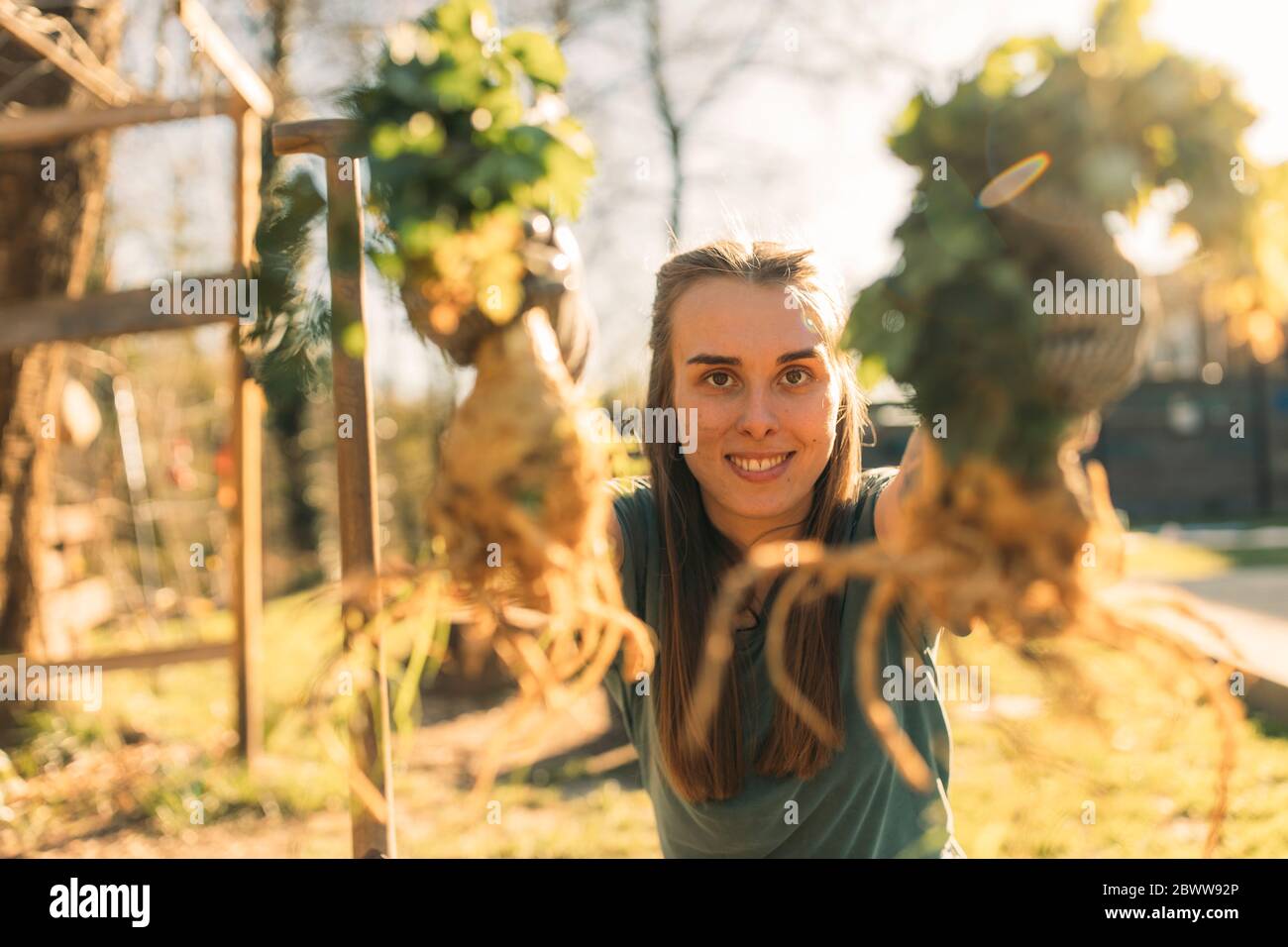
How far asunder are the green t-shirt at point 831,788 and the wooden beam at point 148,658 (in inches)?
107

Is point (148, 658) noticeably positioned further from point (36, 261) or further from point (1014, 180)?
point (1014, 180)

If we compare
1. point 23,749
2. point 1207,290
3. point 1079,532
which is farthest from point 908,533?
point 23,749

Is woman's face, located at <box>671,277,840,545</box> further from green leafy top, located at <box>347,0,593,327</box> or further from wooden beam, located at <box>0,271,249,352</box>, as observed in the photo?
wooden beam, located at <box>0,271,249,352</box>

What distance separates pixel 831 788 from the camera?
71.8 inches

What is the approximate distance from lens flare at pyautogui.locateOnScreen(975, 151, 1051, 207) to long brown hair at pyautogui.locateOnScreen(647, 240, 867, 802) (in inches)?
26.8

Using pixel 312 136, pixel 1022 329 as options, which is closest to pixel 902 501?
pixel 1022 329

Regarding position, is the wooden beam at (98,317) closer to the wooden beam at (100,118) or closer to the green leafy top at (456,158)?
the wooden beam at (100,118)

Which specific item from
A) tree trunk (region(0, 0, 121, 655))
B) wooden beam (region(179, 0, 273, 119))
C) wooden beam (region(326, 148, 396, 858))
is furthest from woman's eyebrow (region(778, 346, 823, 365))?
tree trunk (region(0, 0, 121, 655))

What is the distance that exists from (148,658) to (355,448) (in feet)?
8.91

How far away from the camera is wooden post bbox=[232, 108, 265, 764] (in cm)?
414

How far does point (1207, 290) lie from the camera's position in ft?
3.51

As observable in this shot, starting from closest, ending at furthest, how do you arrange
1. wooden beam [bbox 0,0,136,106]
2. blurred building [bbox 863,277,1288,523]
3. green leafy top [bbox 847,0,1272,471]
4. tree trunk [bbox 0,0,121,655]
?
green leafy top [bbox 847,0,1272,471], wooden beam [bbox 0,0,136,106], tree trunk [bbox 0,0,121,655], blurred building [bbox 863,277,1288,523]

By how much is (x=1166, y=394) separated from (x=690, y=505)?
13357 mm

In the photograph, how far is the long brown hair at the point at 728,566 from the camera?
1.78 meters
